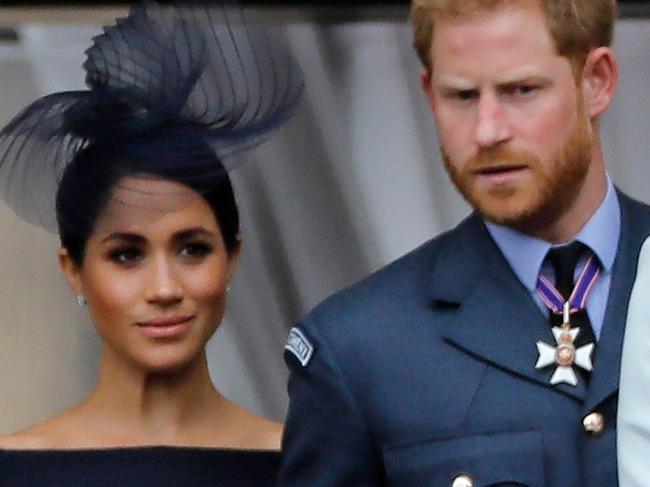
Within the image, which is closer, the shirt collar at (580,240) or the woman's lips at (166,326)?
the shirt collar at (580,240)

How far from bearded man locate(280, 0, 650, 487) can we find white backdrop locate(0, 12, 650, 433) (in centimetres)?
66

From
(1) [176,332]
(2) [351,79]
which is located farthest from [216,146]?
(2) [351,79]

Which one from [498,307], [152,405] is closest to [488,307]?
[498,307]

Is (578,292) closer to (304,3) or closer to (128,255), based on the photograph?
(128,255)

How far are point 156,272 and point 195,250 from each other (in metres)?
0.07

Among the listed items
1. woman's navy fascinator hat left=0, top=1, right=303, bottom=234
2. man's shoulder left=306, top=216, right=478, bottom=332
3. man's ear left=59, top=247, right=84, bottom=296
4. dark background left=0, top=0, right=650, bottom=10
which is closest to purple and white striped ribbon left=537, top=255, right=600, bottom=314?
man's shoulder left=306, top=216, right=478, bottom=332

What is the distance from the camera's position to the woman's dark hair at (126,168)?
2.52 m

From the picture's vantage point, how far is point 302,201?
9.59 ft

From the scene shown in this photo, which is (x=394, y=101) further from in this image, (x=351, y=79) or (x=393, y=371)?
(x=393, y=371)

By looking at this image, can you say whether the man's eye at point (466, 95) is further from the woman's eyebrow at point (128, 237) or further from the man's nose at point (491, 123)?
the woman's eyebrow at point (128, 237)

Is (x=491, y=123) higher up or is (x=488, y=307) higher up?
(x=491, y=123)

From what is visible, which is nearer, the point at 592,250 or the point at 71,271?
the point at 592,250

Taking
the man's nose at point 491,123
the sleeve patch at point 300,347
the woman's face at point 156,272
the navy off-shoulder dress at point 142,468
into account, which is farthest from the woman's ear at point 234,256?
the man's nose at point 491,123

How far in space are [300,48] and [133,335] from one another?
Result: 0.59 metres
